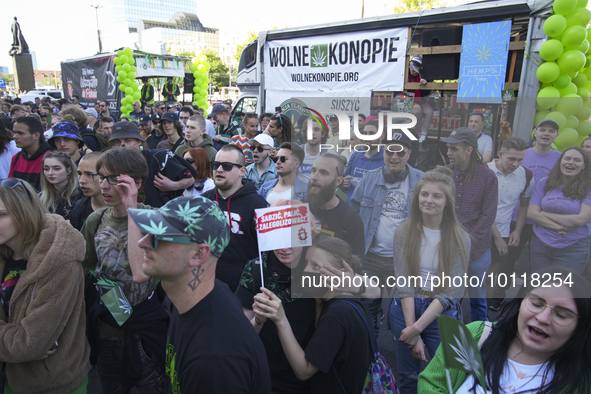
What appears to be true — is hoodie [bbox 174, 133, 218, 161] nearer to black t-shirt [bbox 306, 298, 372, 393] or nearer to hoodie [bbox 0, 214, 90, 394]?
hoodie [bbox 0, 214, 90, 394]

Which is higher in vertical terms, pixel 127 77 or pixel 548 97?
pixel 127 77

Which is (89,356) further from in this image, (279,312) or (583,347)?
(583,347)

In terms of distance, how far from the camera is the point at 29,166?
4070mm

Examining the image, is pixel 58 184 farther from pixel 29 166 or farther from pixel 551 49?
pixel 551 49

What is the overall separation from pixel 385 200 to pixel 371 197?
69mm

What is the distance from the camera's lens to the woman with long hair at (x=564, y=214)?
5.17 ft

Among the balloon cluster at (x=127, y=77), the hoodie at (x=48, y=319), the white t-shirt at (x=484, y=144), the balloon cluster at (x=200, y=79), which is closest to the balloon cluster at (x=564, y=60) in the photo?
the white t-shirt at (x=484, y=144)

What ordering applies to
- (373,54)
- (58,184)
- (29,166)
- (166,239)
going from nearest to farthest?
(166,239) → (58,184) → (29,166) → (373,54)

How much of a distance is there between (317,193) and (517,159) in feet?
3.04

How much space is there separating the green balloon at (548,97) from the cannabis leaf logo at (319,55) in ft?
10.2

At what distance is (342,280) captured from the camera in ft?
5.57

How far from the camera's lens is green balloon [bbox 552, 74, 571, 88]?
12.6ft

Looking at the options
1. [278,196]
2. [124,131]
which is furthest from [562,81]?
[124,131]

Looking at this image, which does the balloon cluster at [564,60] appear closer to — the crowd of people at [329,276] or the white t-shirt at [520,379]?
the crowd of people at [329,276]
